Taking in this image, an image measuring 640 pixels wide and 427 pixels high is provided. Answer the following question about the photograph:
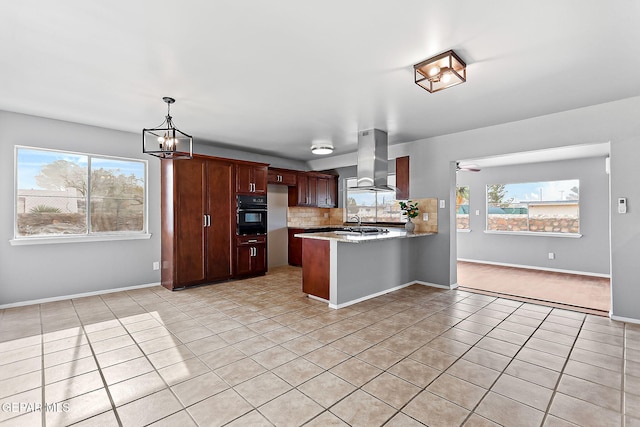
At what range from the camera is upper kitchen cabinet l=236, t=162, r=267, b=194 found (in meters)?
5.34

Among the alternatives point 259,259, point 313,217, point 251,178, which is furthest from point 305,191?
point 259,259

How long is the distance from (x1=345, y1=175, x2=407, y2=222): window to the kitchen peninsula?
1769mm

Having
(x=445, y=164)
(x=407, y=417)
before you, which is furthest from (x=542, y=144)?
(x=407, y=417)

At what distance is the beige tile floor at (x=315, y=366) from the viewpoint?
1799 millimetres

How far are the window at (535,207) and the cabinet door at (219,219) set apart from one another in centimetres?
590

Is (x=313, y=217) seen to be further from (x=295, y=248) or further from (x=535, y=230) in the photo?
(x=535, y=230)

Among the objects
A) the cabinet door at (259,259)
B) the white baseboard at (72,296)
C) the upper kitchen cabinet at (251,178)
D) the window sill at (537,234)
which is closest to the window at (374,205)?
the upper kitchen cabinet at (251,178)

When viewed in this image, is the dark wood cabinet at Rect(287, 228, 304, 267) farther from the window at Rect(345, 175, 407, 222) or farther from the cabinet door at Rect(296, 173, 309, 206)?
the window at Rect(345, 175, 407, 222)

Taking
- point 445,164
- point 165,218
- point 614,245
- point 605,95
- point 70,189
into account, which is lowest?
point 614,245

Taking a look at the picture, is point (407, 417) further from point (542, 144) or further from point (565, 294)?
point (565, 294)

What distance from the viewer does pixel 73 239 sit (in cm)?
411

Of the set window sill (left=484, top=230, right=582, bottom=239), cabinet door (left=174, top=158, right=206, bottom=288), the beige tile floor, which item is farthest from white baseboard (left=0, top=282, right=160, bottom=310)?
window sill (left=484, top=230, right=582, bottom=239)

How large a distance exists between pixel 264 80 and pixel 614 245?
418 cm

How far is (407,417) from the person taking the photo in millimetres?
1763
